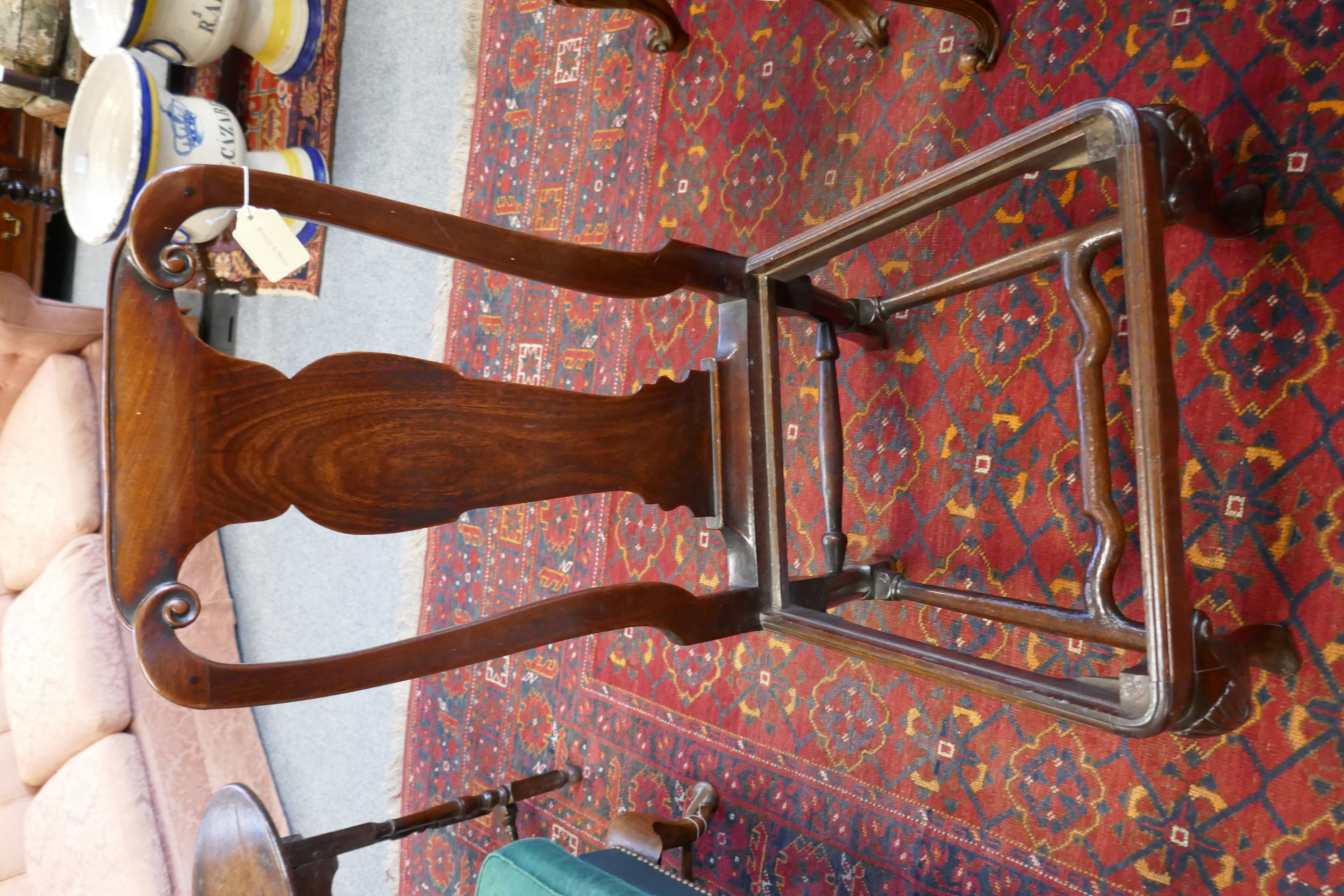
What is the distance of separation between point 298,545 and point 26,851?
1.14m

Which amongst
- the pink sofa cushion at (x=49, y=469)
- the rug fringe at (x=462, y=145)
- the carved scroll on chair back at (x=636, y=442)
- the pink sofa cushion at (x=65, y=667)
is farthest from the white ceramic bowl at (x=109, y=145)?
the carved scroll on chair back at (x=636, y=442)

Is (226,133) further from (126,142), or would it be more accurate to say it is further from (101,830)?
(101,830)

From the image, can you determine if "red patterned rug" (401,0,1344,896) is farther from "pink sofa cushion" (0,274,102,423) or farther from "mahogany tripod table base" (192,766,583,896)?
"pink sofa cushion" (0,274,102,423)

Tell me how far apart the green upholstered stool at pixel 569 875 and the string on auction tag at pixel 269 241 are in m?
0.96

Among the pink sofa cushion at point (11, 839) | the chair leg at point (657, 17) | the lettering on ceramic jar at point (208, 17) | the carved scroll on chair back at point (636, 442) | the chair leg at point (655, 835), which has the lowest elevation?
the pink sofa cushion at point (11, 839)

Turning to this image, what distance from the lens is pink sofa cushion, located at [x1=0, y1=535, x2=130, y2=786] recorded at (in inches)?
101

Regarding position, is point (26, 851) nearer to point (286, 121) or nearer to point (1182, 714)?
point (286, 121)

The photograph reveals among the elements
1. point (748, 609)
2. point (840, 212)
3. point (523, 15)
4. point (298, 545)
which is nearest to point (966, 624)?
point (748, 609)

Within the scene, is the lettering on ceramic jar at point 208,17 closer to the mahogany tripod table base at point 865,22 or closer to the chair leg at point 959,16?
the mahogany tripod table base at point 865,22

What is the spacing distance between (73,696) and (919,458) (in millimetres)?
2398

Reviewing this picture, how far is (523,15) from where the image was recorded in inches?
95.2

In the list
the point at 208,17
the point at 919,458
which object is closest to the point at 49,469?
the point at 208,17

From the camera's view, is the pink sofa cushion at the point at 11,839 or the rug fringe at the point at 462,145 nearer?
the rug fringe at the point at 462,145

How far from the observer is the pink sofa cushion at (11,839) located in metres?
2.72
